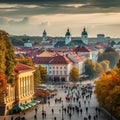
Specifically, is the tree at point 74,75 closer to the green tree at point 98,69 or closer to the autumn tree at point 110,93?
the green tree at point 98,69

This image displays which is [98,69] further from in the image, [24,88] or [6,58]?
[6,58]

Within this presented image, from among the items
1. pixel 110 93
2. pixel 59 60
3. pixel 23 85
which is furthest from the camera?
pixel 59 60

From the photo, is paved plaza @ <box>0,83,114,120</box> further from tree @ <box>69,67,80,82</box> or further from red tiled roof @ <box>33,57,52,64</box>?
red tiled roof @ <box>33,57,52,64</box>

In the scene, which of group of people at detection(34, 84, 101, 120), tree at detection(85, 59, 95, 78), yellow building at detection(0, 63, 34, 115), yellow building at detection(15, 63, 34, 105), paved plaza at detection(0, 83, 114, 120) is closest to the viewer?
paved plaza at detection(0, 83, 114, 120)

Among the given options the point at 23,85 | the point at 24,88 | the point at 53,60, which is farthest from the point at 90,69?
the point at 23,85

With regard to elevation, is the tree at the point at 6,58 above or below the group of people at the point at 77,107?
above

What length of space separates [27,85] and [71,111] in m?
10.9

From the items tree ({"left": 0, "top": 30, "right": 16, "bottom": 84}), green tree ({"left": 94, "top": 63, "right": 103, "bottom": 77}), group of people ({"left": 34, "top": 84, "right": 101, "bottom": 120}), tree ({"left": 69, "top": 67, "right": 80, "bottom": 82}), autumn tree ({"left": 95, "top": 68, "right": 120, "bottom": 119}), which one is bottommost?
green tree ({"left": 94, "top": 63, "right": 103, "bottom": 77})

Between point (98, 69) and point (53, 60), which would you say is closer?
point (53, 60)

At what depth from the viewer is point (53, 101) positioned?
3588 inches

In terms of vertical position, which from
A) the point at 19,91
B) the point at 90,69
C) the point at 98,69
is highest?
the point at 19,91

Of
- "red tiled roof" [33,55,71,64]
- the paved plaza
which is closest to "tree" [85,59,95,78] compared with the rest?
"red tiled roof" [33,55,71,64]

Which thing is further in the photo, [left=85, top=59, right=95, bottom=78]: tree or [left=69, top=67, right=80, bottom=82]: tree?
[left=85, top=59, right=95, bottom=78]: tree

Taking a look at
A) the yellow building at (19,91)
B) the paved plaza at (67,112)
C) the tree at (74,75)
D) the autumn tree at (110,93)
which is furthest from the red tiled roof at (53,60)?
the autumn tree at (110,93)
